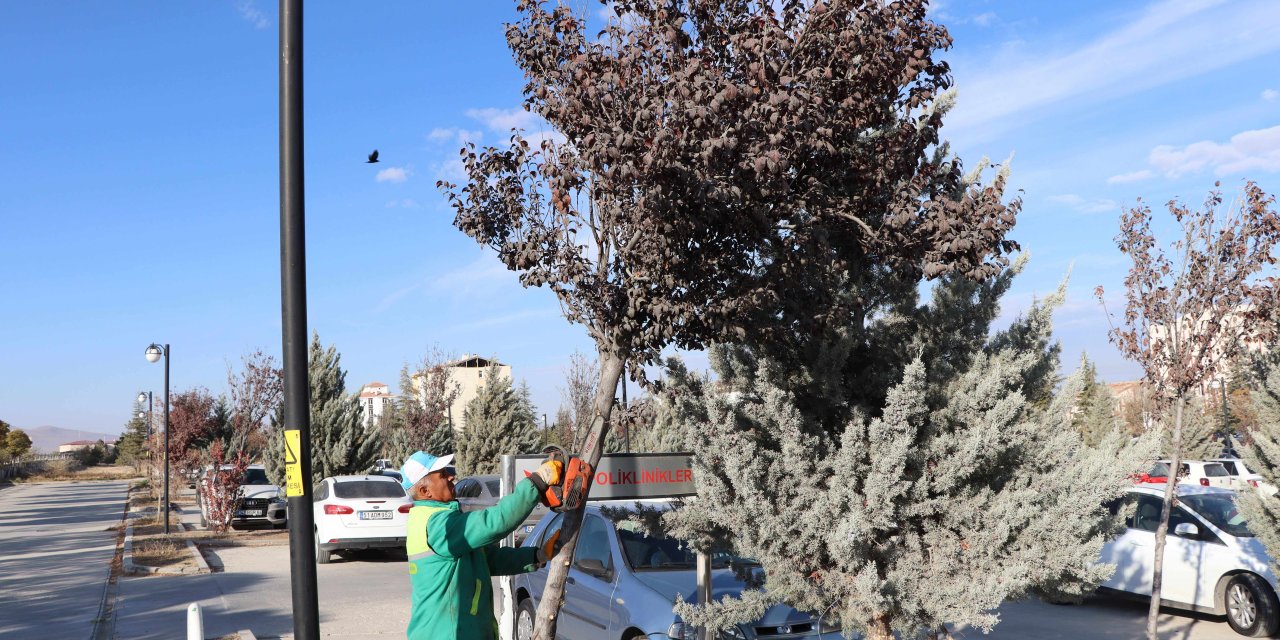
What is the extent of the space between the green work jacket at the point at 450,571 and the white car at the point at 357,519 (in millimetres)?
12175

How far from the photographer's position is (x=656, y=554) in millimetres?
7891

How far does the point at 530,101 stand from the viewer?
6.03m

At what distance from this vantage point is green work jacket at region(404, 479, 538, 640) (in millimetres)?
4430

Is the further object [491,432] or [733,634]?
[491,432]

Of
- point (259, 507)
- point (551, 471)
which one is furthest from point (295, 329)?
point (259, 507)

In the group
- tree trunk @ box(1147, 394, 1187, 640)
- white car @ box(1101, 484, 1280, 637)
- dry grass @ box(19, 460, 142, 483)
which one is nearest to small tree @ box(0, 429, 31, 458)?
dry grass @ box(19, 460, 142, 483)

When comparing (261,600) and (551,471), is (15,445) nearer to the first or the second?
(261,600)

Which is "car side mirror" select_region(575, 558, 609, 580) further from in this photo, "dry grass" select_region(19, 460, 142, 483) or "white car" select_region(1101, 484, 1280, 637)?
"dry grass" select_region(19, 460, 142, 483)

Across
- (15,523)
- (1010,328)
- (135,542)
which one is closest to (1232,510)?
(1010,328)

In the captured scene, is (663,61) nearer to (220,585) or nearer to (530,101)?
(530,101)

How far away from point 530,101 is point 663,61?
37.0 inches

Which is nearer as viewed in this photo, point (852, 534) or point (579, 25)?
point (852, 534)

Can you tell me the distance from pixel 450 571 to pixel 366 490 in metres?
13.5

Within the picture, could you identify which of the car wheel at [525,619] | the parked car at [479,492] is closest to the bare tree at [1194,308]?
the car wheel at [525,619]
